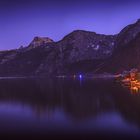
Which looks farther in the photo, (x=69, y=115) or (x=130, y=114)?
(x=69, y=115)

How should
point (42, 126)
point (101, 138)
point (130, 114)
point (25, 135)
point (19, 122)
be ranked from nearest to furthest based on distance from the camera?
Answer: 1. point (101, 138)
2. point (25, 135)
3. point (42, 126)
4. point (19, 122)
5. point (130, 114)

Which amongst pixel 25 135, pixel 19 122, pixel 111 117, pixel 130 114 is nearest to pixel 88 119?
pixel 111 117

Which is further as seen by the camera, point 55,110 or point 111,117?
point 55,110

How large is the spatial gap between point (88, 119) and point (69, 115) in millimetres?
6912

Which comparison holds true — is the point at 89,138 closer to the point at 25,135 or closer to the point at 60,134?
the point at 60,134

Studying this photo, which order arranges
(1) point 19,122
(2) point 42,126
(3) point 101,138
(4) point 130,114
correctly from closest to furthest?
(3) point 101,138
(2) point 42,126
(1) point 19,122
(4) point 130,114

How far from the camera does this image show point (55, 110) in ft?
237

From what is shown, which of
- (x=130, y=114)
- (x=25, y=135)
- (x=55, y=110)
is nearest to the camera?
(x=25, y=135)

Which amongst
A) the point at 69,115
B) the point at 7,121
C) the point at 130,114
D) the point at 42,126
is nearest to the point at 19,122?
the point at 7,121

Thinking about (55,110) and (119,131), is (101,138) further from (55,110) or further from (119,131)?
(55,110)

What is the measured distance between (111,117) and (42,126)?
1435cm

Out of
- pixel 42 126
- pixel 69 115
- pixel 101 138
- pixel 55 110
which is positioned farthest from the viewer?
pixel 55 110

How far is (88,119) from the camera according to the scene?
5794 centimetres

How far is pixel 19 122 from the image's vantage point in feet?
183
